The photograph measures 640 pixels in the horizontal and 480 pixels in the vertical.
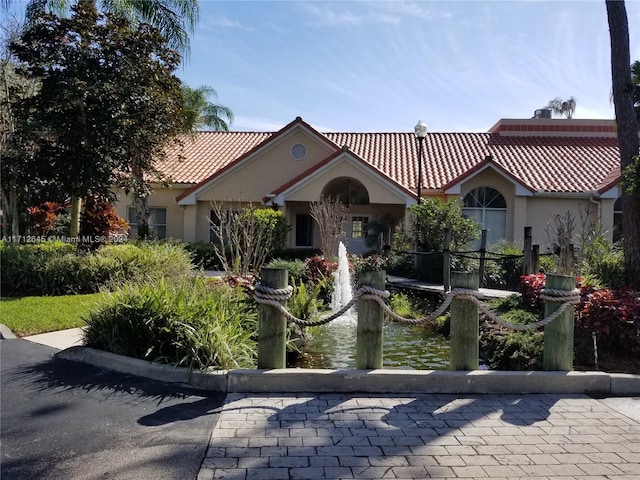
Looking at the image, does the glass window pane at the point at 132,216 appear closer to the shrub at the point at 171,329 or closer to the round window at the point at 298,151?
the round window at the point at 298,151

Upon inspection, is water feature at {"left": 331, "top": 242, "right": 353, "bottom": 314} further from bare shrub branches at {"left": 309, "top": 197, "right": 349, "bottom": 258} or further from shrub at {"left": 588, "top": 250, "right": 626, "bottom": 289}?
shrub at {"left": 588, "top": 250, "right": 626, "bottom": 289}

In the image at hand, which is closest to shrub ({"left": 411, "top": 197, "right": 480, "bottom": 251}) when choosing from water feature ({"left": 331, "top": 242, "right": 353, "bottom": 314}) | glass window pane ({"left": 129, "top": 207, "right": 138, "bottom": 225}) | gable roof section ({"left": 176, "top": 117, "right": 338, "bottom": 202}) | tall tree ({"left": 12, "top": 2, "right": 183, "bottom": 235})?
water feature ({"left": 331, "top": 242, "right": 353, "bottom": 314})

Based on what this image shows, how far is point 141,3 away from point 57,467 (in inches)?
715

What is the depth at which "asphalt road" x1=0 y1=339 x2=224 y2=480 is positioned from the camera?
362 centimetres

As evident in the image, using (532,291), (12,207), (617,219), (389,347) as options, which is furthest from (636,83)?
(12,207)

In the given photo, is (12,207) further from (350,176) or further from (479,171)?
(479,171)

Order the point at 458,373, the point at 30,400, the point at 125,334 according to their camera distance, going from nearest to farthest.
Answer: the point at 30,400 < the point at 458,373 < the point at 125,334

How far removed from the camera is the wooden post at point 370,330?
18.1ft

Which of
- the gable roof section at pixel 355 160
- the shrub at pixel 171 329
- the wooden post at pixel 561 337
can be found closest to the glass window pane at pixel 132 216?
the gable roof section at pixel 355 160

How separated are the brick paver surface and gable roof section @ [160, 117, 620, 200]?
50.4 feet

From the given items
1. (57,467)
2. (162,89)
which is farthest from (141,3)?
(57,467)

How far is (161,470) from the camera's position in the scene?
3572 mm

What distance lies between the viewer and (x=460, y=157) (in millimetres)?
24500

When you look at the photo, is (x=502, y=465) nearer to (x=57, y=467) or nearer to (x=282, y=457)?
(x=282, y=457)
